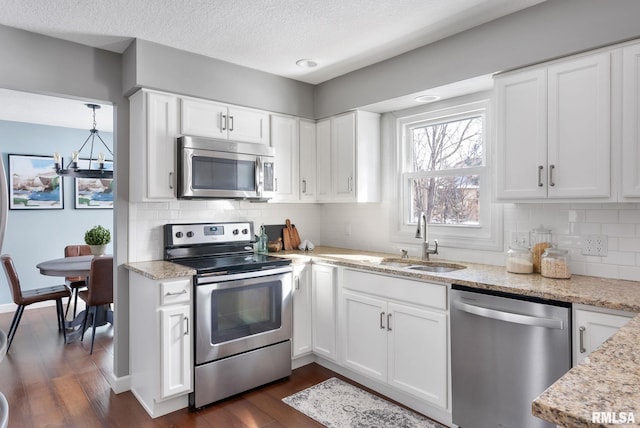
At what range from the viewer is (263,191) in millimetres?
3326


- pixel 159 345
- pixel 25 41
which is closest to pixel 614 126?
pixel 159 345

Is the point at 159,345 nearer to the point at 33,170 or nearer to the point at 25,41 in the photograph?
the point at 25,41

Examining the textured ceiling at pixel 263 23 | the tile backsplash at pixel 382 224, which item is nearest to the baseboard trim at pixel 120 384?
the tile backsplash at pixel 382 224

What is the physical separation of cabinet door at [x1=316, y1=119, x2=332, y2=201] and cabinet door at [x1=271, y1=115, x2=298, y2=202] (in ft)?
0.77

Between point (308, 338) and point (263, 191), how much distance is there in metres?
1.27

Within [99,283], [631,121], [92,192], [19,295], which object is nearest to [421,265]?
[631,121]

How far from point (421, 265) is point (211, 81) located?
2139 millimetres

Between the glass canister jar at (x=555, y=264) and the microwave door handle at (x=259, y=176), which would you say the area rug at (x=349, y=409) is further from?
the microwave door handle at (x=259, y=176)

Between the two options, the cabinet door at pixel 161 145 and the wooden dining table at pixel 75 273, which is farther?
the wooden dining table at pixel 75 273

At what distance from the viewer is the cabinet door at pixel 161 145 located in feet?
9.18

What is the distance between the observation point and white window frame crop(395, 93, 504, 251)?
2.85 m

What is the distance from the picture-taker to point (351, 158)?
3.45 meters

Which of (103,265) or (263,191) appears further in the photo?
(103,265)

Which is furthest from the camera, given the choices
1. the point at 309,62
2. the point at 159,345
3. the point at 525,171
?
the point at 309,62
